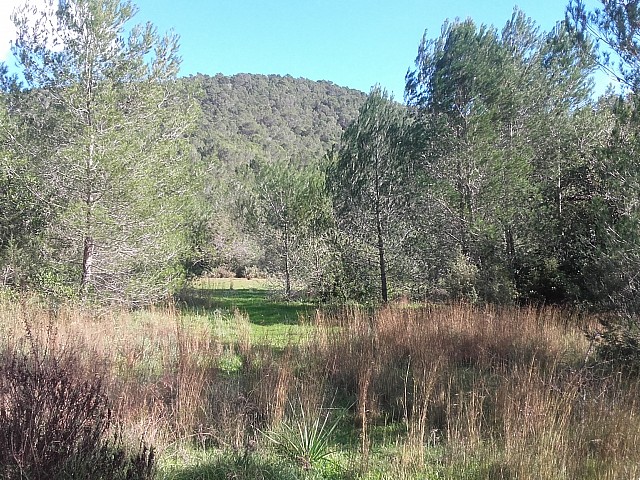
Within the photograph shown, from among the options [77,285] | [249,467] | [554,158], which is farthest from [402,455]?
[554,158]

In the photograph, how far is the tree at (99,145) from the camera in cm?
825

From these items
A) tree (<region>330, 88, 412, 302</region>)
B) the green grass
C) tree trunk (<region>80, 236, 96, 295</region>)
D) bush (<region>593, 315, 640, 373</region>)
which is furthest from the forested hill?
bush (<region>593, 315, 640, 373</region>)

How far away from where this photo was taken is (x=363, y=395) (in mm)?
3807

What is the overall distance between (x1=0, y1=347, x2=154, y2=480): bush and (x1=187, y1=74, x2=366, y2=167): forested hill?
53936mm

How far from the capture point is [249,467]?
116 inches

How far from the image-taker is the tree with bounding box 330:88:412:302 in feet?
44.9

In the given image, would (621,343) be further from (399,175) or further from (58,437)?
(399,175)

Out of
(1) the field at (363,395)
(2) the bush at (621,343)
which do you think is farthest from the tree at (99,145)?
(2) the bush at (621,343)

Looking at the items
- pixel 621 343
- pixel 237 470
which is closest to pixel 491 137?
pixel 621 343

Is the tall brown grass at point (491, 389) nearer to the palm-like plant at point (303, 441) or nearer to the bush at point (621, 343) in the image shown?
the bush at point (621, 343)

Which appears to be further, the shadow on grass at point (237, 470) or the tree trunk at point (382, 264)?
the tree trunk at point (382, 264)

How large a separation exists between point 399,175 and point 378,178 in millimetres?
691

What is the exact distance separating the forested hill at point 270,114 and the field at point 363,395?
169ft

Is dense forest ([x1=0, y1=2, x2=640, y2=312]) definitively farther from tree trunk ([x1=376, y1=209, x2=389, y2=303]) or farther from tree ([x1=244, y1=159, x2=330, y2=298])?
tree ([x1=244, y1=159, x2=330, y2=298])
